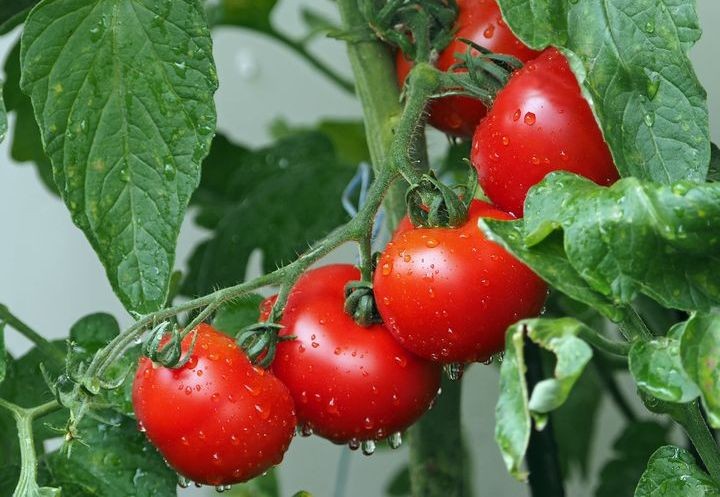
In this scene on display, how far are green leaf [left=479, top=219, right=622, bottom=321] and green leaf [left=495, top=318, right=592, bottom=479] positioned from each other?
0.09 feet

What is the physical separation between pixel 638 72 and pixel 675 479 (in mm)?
199

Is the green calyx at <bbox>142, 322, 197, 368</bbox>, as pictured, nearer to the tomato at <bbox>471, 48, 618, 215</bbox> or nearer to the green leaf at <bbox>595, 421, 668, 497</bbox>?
the tomato at <bbox>471, 48, 618, 215</bbox>

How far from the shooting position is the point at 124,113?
0.61 metres

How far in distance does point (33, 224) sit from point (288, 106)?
39 cm

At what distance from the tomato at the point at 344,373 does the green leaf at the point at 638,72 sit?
0.54 ft

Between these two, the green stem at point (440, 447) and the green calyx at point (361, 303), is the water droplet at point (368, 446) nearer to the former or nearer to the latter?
the green calyx at point (361, 303)

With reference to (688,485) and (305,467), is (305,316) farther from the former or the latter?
(305,467)

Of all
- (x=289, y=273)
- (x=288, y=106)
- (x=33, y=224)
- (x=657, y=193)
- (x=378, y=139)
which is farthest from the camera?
(x=288, y=106)

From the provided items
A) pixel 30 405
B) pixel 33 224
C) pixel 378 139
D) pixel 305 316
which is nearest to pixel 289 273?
Result: pixel 305 316

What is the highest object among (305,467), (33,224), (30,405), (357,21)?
(357,21)

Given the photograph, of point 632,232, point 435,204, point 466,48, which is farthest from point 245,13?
point 632,232

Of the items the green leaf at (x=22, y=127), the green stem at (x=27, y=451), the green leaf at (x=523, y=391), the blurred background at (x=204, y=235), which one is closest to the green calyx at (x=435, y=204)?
the green leaf at (x=523, y=391)

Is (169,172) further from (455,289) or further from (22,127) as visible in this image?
(22,127)

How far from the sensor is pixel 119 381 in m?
0.56
